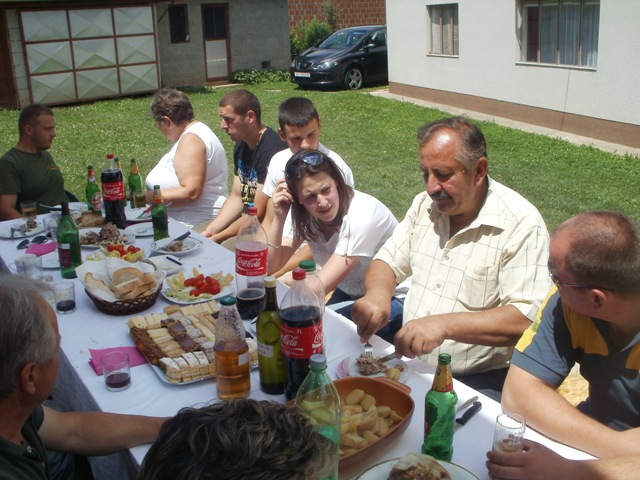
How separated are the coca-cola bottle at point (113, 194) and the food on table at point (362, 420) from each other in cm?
267

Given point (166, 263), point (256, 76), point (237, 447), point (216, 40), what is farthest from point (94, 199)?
point (216, 40)

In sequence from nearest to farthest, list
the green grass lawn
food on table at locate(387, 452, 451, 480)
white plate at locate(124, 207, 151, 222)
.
Answer: 1. food on table at locate(387, 452, 451, 480)
2. white plate at locate(124, 207, 151, 222)
3. the green grass lawn

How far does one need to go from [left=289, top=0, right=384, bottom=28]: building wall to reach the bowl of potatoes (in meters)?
20.9

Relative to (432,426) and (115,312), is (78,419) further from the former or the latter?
(432,426)

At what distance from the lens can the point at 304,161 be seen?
322cm

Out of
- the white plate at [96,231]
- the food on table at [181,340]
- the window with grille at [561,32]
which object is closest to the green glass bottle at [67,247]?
the white plate at [96,231]

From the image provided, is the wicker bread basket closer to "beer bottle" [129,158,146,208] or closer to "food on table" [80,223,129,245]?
"food on table" [80,223,129,245]

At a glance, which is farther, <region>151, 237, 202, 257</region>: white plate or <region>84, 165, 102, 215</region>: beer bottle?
<region>84, 165, 102, 215</region>: beer bottle

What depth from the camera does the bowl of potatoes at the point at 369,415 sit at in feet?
5.75

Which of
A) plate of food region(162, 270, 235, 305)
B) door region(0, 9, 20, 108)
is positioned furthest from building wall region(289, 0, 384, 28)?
plate of food region(162, 270, 235, 305)

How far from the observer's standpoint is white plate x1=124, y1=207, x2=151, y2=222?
441 cm

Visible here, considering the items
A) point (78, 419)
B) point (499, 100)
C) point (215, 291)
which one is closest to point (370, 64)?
point (499, 100)

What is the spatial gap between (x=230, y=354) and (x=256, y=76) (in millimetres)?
17498

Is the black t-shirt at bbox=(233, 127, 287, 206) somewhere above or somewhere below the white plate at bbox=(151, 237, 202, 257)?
above
